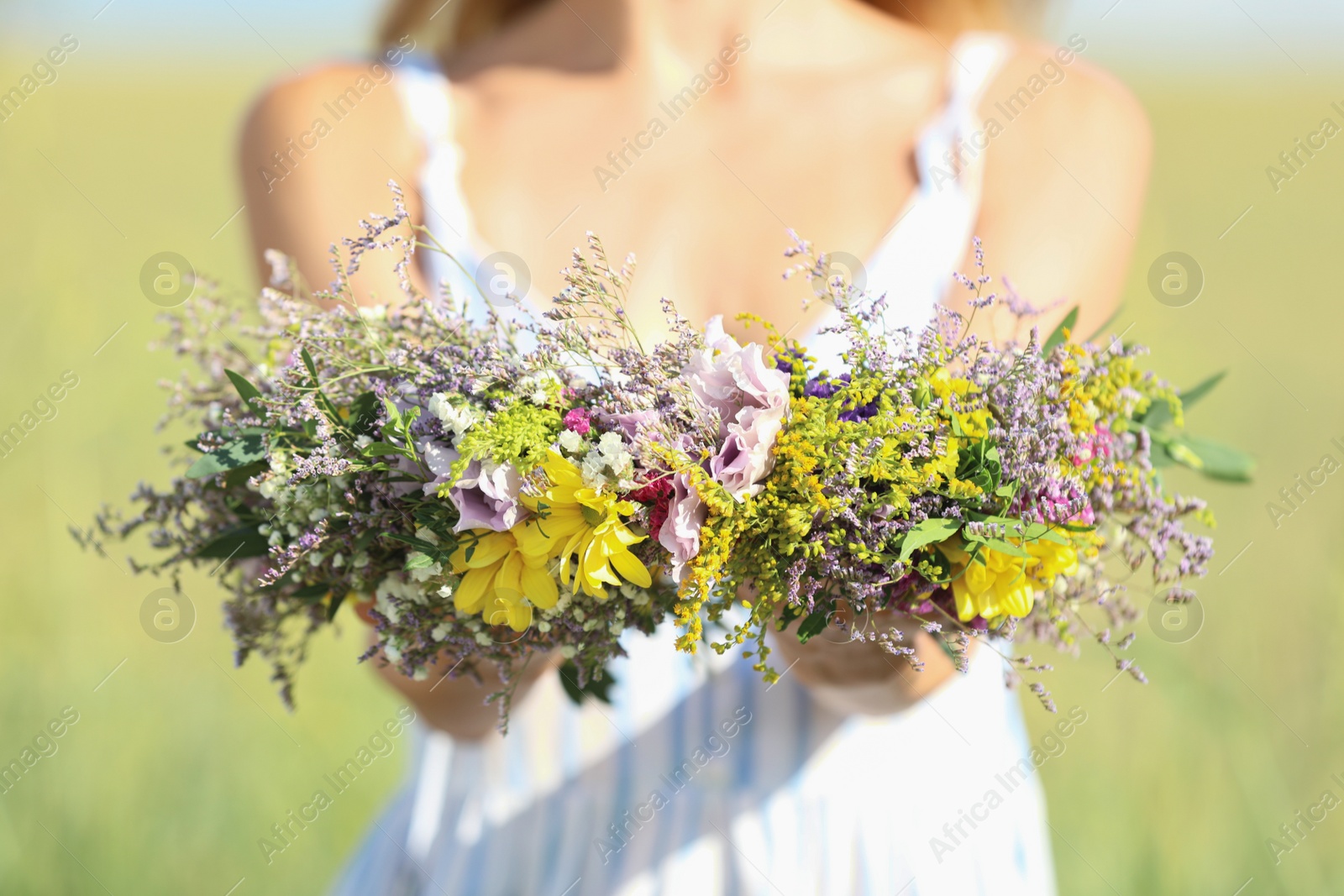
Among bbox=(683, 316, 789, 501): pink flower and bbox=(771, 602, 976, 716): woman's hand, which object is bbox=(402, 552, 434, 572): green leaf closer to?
bbox=(683, 316, 789, 501): pink flower

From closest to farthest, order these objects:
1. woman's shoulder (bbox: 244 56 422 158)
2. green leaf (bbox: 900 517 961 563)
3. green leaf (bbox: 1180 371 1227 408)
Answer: green leaf (bbox: 900 517 961 563), green leaf (bbox: 1180 371 1227 408), woman's shoulder (bbox: 244 56 422 158)

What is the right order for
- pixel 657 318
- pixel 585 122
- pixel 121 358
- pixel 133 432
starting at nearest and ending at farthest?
pixel 657 318 → pixel 585 122 → pixel 133 432 → pixel 121 358

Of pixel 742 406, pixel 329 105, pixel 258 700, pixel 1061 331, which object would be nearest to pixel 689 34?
pixel 329 105

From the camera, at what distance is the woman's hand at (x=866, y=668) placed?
102 cm

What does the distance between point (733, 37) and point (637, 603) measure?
1024mm

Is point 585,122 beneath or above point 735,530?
above

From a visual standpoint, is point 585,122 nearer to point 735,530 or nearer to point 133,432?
point 735,530

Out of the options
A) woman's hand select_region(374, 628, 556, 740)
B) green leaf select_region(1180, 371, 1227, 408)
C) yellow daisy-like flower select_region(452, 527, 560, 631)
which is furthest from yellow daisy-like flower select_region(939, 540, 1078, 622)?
woman's hand select_region(374, 628, 556, 740)

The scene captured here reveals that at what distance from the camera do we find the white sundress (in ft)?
4.40

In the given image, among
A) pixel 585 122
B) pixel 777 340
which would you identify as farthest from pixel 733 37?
pixel 777 340

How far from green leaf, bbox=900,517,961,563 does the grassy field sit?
119cm

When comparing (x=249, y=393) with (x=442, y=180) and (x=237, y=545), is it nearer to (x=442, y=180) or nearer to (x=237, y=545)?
(x=237, y=545)

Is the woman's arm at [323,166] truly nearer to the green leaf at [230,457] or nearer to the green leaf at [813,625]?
the green leaf at [230,457]

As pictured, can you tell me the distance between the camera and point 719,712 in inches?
55.7
